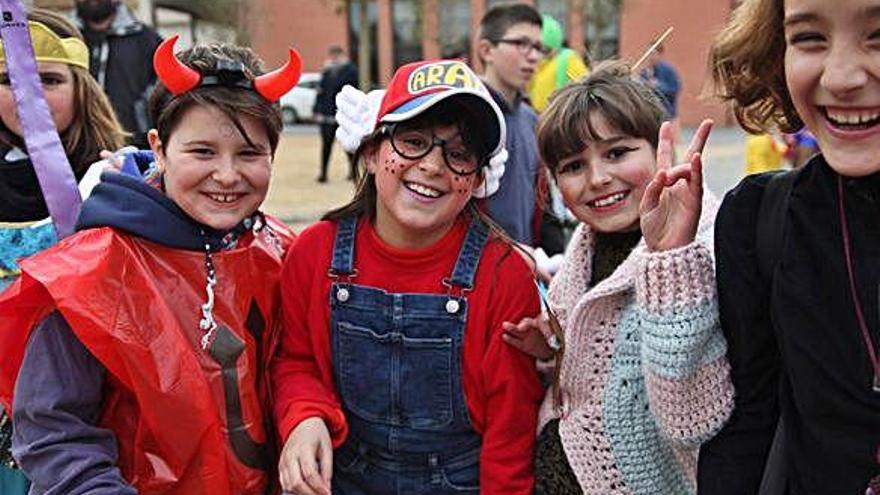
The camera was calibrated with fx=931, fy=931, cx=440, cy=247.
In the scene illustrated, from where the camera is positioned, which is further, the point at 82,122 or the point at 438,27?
the point at 438,27

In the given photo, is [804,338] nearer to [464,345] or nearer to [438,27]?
[464,345]

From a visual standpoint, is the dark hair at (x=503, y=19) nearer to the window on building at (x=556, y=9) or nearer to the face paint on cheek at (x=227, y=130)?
the face paint on cheek at (x=227, y=130)

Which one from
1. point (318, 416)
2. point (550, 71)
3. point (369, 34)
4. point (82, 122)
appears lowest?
point (318, 416)

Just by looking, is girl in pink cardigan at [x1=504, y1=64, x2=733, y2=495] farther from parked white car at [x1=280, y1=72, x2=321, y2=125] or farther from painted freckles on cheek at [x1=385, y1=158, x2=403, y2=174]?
parked white car at [x1=280, y1=72, x2=321, y2=125]

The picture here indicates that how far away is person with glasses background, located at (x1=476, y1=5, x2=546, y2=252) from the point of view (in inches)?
149

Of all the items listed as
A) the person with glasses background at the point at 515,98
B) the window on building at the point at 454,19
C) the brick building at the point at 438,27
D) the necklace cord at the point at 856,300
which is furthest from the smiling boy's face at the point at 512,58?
the window on building at the point at 454,19

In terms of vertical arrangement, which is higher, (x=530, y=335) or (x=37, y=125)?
(x=37, y=125)

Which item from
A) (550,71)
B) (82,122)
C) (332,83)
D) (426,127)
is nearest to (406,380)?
(426,127)

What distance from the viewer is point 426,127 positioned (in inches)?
84.1

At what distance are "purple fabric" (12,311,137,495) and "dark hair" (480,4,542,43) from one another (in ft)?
10.8

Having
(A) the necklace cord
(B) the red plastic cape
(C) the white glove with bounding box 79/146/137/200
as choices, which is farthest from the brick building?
(A) the necklace cord

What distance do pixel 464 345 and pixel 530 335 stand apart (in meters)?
0.15

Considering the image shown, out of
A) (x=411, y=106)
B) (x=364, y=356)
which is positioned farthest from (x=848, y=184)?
(x=364, y=356)

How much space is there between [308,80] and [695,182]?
27673mm
